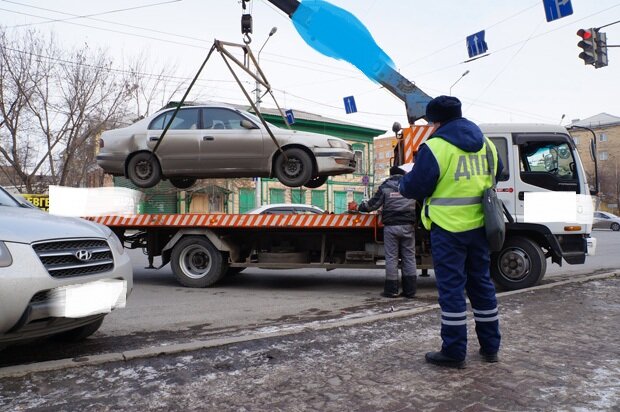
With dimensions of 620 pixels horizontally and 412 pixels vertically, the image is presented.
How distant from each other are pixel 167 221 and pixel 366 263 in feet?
10.5

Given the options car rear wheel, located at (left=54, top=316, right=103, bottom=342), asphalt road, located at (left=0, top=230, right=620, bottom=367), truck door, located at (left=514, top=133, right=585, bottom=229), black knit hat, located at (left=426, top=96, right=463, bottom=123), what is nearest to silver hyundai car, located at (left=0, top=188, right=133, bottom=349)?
car rear wheel, located at (left=54, top=316, right=103, bottom=342)

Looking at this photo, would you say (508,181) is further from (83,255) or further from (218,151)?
(83,255)

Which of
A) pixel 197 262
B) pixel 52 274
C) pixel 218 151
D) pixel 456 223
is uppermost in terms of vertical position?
pixel 218 151

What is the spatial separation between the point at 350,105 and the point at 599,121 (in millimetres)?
63596

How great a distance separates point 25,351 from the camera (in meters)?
4.09

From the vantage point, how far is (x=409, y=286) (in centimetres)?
680

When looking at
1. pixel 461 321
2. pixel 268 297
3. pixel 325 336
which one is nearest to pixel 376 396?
pixel 461 321

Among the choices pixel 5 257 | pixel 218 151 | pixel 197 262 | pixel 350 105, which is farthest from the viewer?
pixel 350 105

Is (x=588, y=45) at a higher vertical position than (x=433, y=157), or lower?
higher

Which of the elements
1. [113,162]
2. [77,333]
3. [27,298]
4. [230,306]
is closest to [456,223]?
[27,298]

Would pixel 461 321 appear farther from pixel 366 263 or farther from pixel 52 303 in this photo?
pixel 366 263

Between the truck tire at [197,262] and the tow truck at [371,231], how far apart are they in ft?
0.05

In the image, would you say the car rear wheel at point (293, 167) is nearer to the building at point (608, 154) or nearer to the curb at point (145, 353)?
the curb at point (145, 353)

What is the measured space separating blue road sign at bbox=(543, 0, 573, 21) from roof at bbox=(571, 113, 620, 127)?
62869 mm
